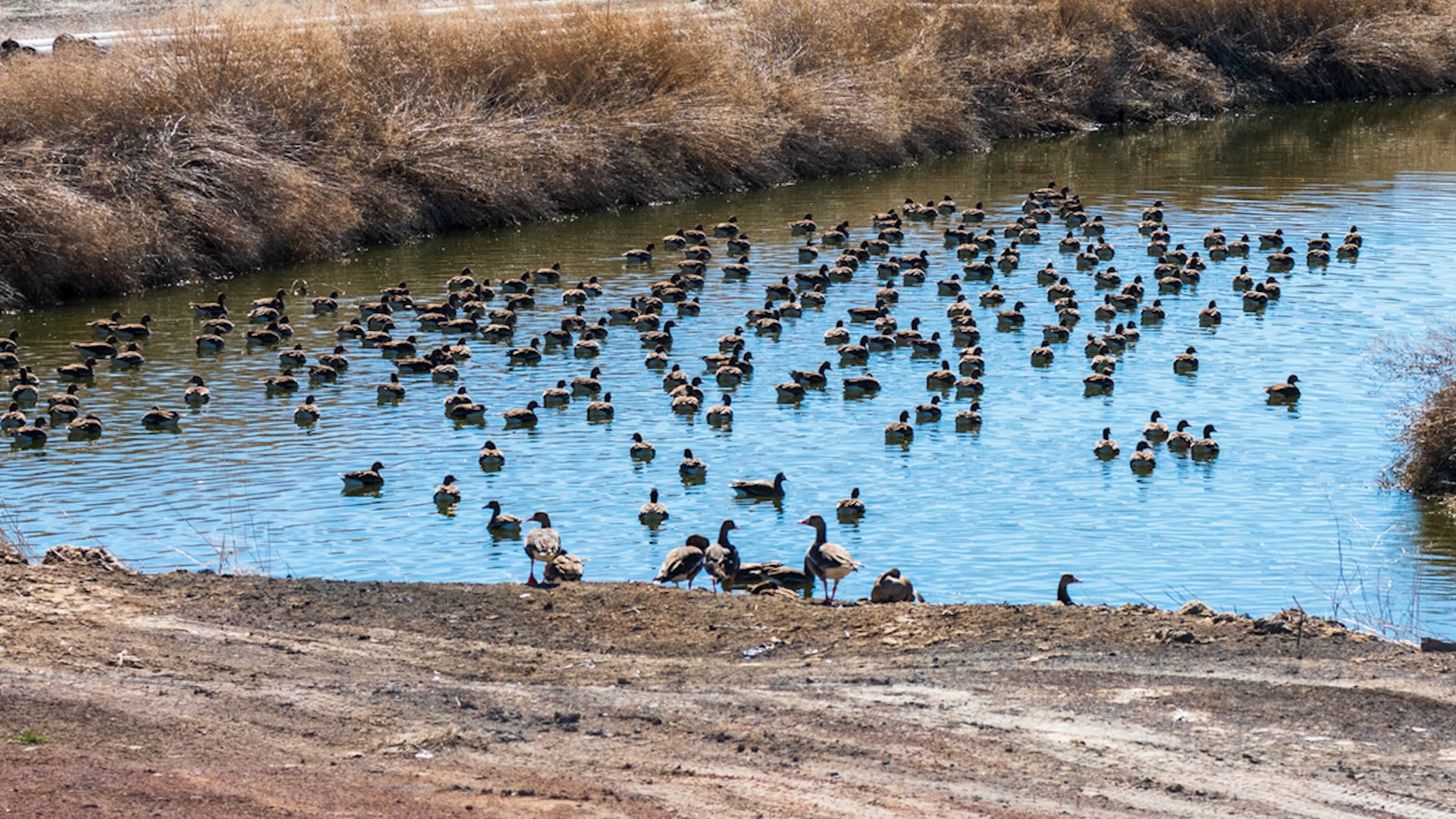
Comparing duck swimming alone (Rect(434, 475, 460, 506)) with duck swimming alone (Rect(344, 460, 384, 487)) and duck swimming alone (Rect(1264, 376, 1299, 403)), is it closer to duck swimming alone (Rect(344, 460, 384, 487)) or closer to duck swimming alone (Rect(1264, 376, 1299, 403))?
duck swimming alone (Rect(344, 460, 384, 487))

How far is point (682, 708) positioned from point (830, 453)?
43.5 feet

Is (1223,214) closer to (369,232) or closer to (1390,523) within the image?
(369,232)

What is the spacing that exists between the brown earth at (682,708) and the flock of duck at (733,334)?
3117 millimetres

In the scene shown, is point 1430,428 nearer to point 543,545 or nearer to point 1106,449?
point 1106,449

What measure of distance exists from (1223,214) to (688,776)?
37.2 metres

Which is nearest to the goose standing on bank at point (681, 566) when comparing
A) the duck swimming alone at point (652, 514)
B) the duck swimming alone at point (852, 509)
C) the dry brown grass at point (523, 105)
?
the duck swimming alone at point (652, 514)

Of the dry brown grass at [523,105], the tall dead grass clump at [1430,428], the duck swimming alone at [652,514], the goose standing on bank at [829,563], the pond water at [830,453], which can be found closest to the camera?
the goose standing on bank at [829,563]

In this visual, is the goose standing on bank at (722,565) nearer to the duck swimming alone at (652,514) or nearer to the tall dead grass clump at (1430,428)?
the duck swimming alone at (652,514)

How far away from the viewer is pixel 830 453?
26.2 m

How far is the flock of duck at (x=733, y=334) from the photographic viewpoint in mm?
24391

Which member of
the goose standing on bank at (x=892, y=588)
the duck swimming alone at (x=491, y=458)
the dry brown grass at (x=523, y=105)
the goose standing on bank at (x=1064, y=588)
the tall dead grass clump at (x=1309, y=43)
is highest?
the tall dead grass clump at (x=1309, y=43)

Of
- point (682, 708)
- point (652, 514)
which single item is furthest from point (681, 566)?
point (682, 708)

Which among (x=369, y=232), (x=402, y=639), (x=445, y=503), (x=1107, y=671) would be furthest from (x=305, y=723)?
(x=369, y=232)

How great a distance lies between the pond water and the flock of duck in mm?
292
